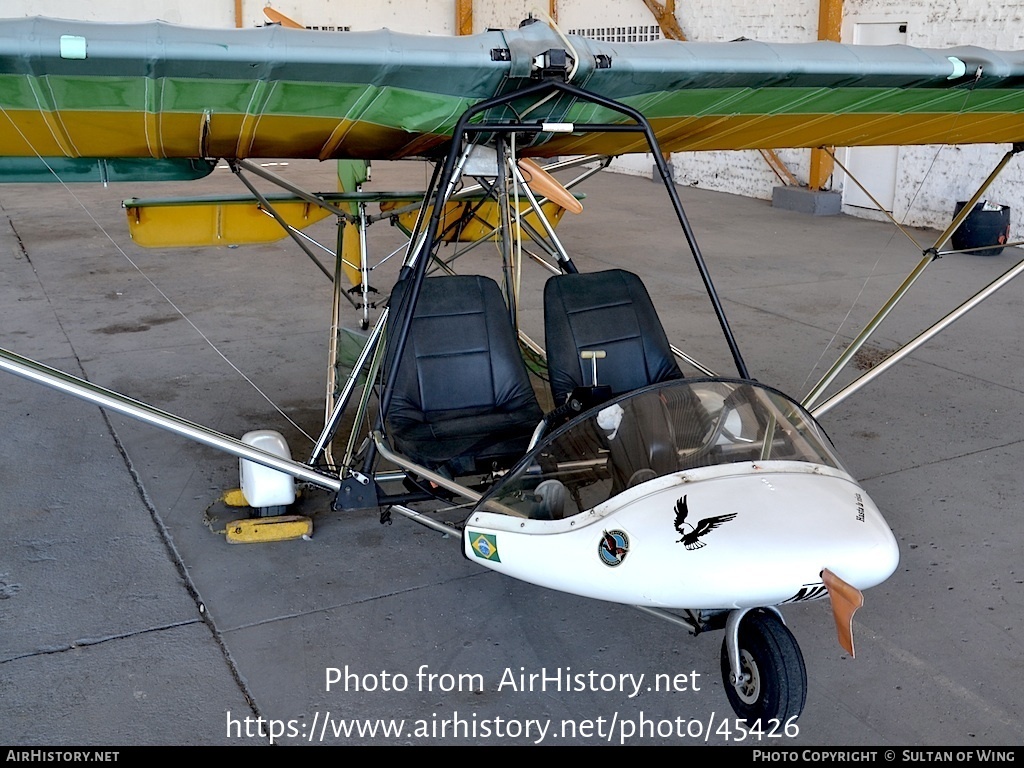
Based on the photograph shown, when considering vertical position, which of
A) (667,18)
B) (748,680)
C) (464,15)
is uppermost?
(464,15)

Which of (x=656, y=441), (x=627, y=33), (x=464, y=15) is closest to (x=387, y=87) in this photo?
(x=656, y=441)

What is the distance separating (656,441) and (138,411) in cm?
177

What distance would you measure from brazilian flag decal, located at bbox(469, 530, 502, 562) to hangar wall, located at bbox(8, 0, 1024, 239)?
28.0ft

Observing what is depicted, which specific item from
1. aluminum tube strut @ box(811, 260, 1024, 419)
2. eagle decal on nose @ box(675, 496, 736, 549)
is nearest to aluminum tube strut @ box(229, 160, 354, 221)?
aluminum tube strut @ box(811, 260, 1024, 419)

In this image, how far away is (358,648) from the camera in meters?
3.28

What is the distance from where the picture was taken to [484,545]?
9.36 feet

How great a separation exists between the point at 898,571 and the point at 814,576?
1.68 meters

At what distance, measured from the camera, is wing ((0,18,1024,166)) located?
2.77 metres

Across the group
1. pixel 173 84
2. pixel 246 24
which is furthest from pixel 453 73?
pixel 246 24

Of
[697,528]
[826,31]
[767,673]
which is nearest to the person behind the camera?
[697,528]

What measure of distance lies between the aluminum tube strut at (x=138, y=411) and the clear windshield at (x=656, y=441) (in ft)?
3.16

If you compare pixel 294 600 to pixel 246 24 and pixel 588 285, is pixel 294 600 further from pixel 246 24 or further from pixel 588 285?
pixel 246 24

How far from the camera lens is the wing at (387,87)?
277cm

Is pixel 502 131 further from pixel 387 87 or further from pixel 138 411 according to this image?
pixel 138 411
